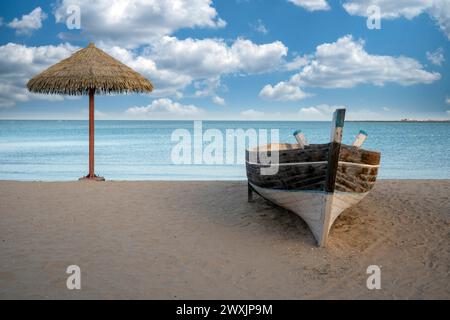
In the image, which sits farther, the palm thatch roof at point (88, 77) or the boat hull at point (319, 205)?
the palm thatch roof at point (88, 77)

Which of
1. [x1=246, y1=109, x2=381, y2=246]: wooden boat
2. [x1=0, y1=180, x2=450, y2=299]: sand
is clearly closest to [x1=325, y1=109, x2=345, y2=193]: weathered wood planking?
[x1=246, y1=109, x2=381, y2=246]: wooden boat

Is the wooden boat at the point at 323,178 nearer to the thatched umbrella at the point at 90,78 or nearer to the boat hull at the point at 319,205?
the boat hull at the point at 319,205

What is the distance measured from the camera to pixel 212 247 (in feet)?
20.3

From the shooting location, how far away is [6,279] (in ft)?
16.7

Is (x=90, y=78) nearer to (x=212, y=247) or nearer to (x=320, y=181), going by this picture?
(x=212, y=247)

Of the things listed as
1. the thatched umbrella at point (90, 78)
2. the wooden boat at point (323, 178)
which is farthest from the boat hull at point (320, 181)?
the thatched umbrella at point (90, 78)

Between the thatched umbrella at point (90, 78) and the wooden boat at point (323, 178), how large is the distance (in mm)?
4914

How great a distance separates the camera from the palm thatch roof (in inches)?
381

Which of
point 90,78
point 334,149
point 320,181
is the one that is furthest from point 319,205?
point 90,78

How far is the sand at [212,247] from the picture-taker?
496 cm

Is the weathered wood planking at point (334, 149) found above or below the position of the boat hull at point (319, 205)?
above

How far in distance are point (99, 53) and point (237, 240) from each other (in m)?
6.23

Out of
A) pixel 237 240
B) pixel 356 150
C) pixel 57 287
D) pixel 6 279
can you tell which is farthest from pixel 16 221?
pixel 356 150
